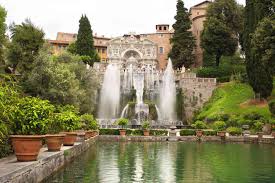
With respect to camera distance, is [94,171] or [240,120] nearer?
[94,171]

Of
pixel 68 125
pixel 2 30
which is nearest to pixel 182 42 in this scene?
pixel 2 30

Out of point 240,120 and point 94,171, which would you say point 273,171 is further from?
point 240,120

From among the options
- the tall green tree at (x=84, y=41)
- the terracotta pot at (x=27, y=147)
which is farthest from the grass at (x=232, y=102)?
the terracotta pot at (x=27, y=147)

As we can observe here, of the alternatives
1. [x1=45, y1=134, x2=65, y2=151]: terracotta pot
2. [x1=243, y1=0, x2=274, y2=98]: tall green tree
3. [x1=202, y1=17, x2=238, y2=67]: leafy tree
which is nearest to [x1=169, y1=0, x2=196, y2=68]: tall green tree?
[x1=202, y1=17, x2=238, y2=67]: leafy tree

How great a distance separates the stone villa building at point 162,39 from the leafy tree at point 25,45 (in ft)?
121

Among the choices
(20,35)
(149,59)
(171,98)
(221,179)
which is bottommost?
(221,179)

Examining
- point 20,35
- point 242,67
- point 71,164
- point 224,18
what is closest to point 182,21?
point 224,18

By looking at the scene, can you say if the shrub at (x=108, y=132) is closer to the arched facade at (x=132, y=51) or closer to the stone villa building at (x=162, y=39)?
the stone villa building at (x=162, y=39)

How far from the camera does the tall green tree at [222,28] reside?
52.7 meters

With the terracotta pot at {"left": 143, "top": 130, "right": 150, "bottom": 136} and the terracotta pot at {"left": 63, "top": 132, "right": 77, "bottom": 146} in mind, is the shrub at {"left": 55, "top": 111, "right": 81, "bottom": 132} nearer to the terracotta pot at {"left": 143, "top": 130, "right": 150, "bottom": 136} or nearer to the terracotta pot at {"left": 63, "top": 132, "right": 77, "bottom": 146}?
the terracotta pot at {"left": 63, "top": 132, "right": 77, "bottom": 146}

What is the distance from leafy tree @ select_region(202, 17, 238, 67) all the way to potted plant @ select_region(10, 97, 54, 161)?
147 feet

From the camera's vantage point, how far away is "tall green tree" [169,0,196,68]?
58.4m

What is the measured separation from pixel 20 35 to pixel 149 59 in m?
41.3

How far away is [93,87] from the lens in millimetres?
38969
